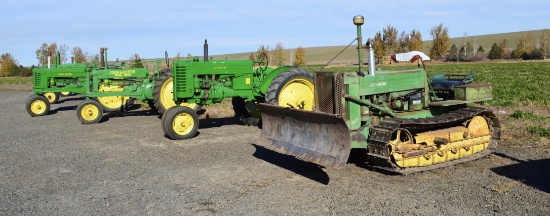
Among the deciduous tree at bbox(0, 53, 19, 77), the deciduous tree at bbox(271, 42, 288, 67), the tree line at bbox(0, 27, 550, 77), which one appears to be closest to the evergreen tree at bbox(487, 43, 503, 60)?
the tree line at bbox(0, 27, 550, 77)

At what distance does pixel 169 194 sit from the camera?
634 cm

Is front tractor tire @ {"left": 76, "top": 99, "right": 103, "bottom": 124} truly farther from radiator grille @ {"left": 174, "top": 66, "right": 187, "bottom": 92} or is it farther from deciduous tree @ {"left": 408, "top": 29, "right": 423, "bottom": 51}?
deciduous tree @ {"left": 408, "top": 29, "right": 423, "bottom": 51}

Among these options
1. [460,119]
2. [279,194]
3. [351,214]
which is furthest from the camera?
[460,119]

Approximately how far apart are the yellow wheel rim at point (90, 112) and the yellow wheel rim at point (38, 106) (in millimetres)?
3783

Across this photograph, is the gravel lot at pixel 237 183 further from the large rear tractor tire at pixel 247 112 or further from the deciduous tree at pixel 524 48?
the deciduous tree at pixel 524 48

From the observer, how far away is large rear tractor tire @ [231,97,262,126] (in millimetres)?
12324

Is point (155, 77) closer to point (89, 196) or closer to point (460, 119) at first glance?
point (89, 196)

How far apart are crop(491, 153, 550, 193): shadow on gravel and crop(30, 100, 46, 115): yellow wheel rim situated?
14934 millimetres

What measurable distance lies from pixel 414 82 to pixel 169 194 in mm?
4384

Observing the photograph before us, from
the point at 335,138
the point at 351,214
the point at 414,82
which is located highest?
the point at 414,82

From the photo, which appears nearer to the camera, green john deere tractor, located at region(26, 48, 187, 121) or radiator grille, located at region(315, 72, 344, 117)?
radiator grille, located at region(315, 72, 344, 117)

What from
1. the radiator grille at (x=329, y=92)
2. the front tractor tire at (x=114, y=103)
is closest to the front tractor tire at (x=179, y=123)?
the radiator grille at (x=329, y=92)

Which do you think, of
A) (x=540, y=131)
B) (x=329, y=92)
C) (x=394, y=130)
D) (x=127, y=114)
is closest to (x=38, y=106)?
(x=127, y=114)

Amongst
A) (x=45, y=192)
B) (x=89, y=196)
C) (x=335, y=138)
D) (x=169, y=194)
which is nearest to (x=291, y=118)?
(x=335, y=138)
